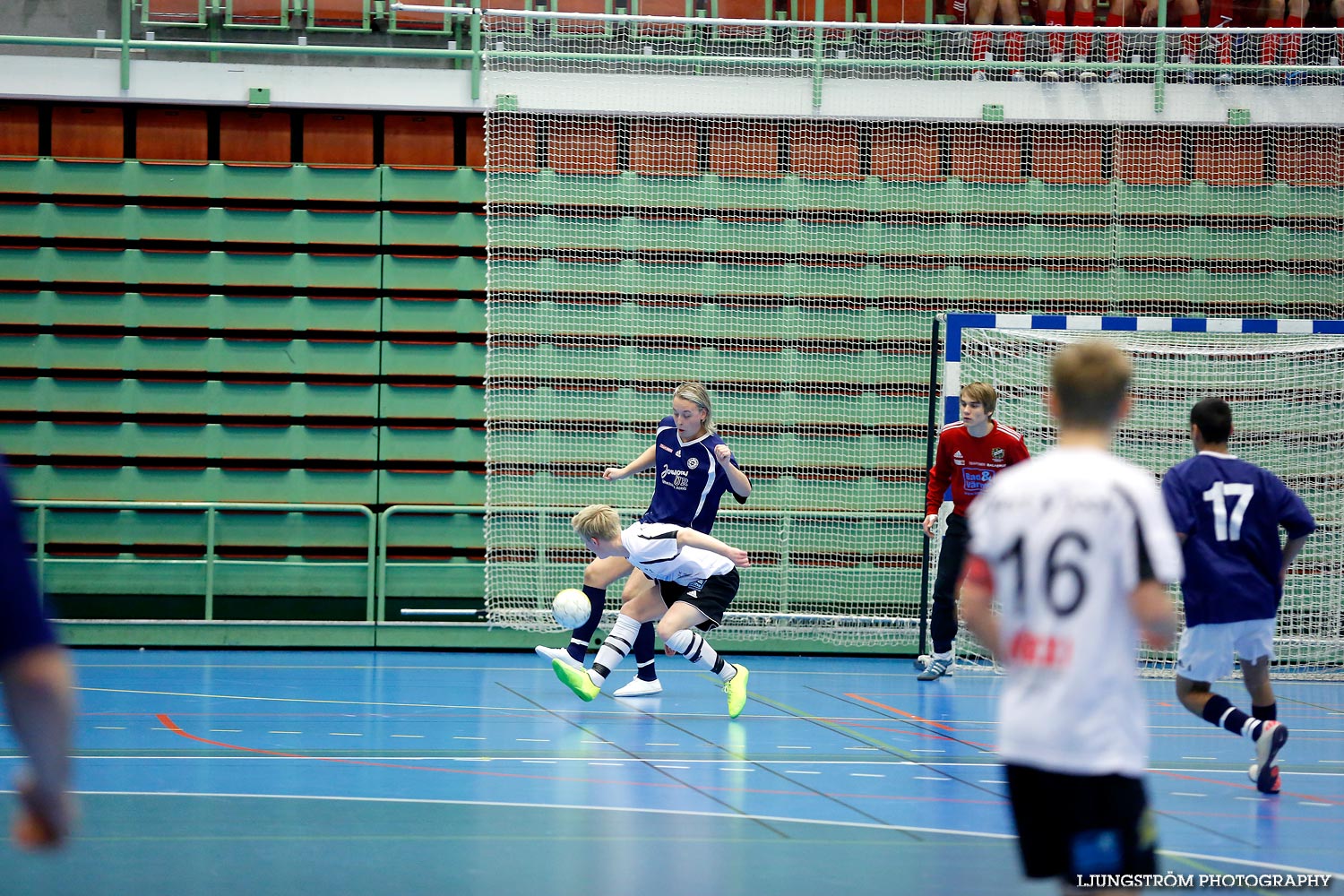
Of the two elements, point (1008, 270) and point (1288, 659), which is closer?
point (1288, 659)

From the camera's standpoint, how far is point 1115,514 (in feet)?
9.02

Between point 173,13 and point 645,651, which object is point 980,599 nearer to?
point 645,651

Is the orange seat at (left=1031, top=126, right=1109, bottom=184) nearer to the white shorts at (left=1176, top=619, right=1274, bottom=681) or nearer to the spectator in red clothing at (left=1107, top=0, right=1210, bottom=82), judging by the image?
the spectator in red clothing at (left=1107, top=0, right=1210, bottom=82)

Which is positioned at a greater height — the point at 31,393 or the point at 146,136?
the point at 146,136

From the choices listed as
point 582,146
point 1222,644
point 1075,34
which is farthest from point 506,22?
point 1222,644

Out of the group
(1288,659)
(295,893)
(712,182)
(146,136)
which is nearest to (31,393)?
(146,136)

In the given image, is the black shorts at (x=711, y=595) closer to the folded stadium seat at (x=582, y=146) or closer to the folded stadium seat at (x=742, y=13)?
the folded stadium seat at (x=582, y=146)

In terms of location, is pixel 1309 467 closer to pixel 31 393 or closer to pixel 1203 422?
pixel 1203 422

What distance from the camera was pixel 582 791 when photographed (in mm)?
5750

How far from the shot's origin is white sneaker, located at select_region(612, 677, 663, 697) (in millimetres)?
8664

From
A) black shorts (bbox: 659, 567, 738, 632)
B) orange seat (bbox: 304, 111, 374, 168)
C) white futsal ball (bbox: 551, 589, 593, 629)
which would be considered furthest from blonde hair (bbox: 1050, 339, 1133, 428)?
orange seat (bbox: 304, 111, 374, 168)

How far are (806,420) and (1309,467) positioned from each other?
413 cm

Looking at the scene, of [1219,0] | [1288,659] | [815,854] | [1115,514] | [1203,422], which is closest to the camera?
[1115,514]

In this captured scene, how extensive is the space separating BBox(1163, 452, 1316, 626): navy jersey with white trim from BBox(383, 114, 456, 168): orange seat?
7967 mm
